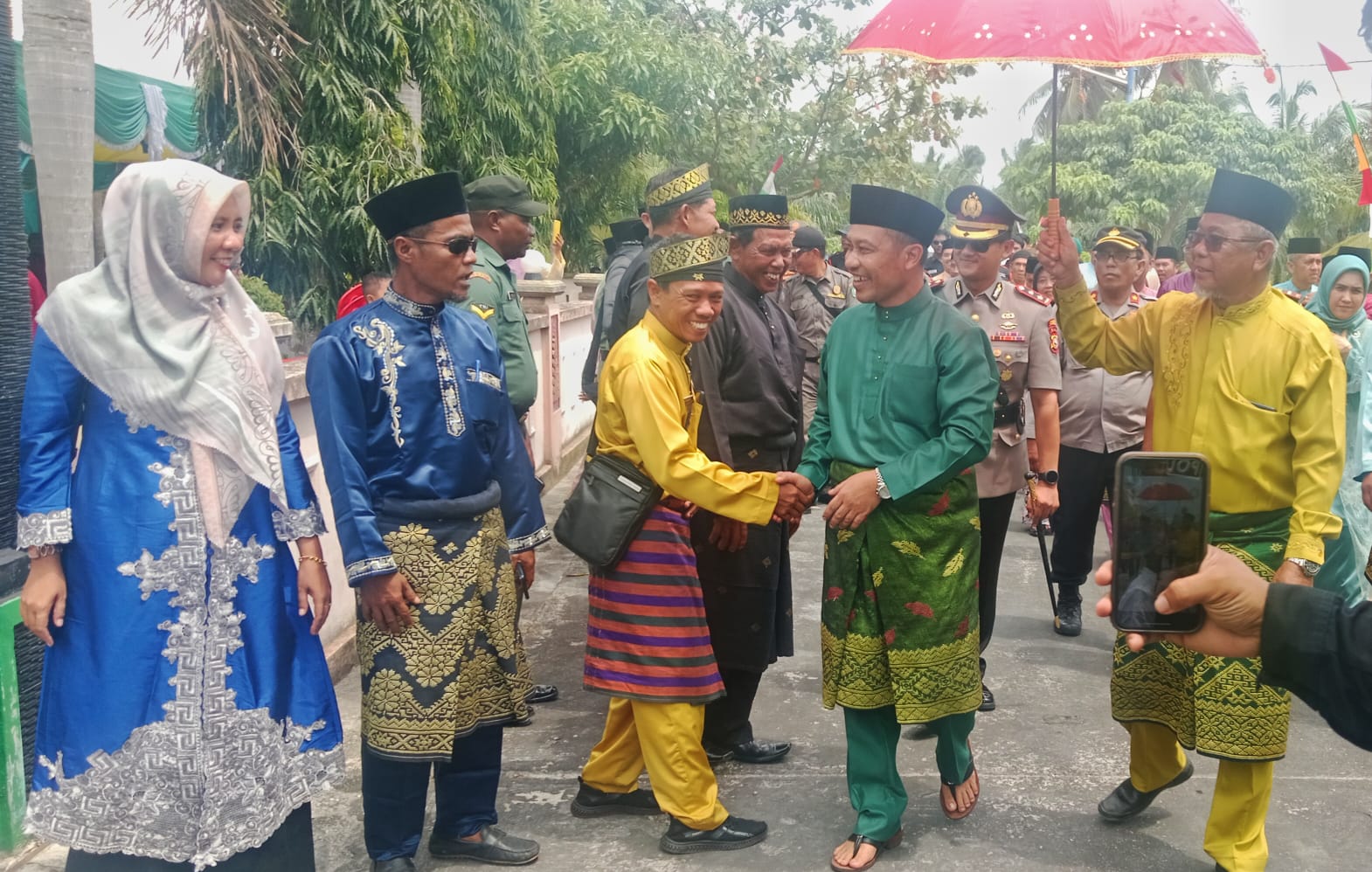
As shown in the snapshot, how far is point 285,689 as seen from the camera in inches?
124

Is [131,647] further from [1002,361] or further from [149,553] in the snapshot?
[1002,361]

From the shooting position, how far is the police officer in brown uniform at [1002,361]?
5008 mm

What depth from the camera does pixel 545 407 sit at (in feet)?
32.3

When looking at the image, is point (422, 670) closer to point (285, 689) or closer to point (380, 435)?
point (285, 689)

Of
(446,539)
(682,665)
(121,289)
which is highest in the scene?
(121,289)

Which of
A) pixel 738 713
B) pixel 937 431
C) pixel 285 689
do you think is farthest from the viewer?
pixel 738 713

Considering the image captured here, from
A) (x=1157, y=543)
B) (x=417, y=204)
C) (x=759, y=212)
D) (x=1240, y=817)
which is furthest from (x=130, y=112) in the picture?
(x=1157, y=543)

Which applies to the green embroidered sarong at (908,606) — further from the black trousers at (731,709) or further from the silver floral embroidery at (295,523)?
the silver floral embroidery at (295,523)

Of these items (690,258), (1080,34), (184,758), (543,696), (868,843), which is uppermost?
(1080,34)

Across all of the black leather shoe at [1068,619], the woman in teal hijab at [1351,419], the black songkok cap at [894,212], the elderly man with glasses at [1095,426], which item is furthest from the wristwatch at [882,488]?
the black leather shoe at [1068,619]

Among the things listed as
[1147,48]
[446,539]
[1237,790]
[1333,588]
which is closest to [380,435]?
[446,539]

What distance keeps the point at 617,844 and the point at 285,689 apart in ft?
4.37

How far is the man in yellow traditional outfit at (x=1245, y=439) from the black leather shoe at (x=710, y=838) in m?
1.35

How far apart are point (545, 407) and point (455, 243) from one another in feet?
20.8
